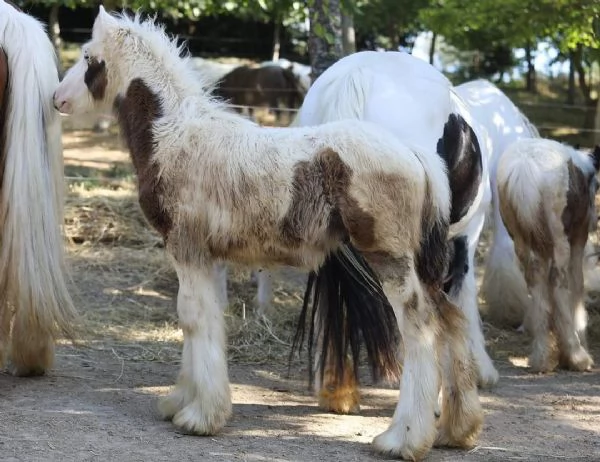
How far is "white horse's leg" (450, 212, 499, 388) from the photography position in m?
5.71

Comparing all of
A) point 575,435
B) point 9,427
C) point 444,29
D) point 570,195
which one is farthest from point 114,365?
point 444,29

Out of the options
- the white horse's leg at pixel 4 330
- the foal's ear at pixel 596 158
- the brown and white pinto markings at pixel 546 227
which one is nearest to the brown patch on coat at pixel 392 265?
the white horse's leg at pixel 4 330

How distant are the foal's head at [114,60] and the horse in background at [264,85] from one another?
1373 centimetres

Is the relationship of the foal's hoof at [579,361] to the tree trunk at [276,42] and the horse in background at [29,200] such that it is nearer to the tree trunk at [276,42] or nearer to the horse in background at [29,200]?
the horse in background at [29,200]

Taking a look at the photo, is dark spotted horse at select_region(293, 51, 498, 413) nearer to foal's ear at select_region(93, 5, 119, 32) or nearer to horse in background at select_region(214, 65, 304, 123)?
foal's ear at select_region(93, 5, 119, 32)

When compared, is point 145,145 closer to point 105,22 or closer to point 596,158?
point 105,22

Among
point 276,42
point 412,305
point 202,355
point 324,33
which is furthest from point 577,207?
point 276,42

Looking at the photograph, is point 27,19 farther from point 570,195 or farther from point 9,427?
point 570,195

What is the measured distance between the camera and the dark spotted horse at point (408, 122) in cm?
490

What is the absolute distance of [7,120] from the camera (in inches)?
195

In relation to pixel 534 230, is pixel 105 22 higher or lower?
higher

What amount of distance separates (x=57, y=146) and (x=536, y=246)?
130 inches

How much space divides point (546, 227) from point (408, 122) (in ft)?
6.23

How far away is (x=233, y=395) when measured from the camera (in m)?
5.29
